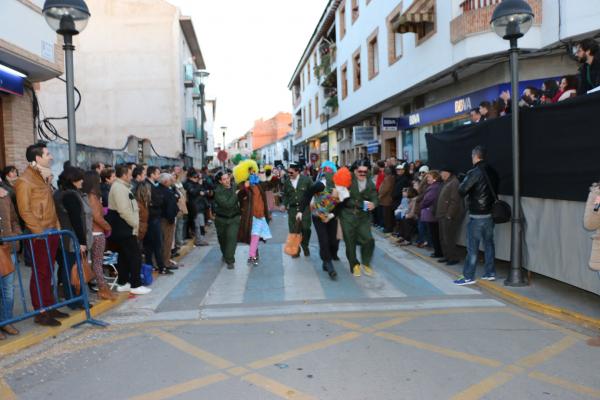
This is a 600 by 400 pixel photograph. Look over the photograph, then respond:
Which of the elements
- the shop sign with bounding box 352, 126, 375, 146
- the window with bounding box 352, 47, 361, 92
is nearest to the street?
the shop sign with bounding box 352, 126, 375, 146

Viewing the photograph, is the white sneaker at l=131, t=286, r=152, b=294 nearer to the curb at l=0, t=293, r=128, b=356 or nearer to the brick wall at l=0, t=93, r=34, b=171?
the curb at l=0, t=293, r=128, b=356

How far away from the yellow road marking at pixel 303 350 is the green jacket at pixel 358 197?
3173 millimetres

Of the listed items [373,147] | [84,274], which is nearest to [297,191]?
[84,274]

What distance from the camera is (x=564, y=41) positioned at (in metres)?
11.3

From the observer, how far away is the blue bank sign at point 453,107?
12625 mm

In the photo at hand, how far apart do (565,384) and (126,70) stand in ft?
96.0

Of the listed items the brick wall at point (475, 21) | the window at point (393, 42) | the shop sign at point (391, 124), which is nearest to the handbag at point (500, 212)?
the brick wall at point (475, 21)

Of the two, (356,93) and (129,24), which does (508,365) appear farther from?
(129,24)

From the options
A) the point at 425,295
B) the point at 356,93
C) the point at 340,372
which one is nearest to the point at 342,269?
the point at 425,295

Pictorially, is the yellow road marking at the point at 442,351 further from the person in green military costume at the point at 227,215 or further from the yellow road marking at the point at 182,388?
the person in green military costume at the point at 227,215

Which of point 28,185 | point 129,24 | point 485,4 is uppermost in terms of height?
point 129,24

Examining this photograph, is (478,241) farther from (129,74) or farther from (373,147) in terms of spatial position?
(129,74)

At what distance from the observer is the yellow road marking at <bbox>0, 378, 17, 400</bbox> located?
3.91 metres

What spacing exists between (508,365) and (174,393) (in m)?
2.74
